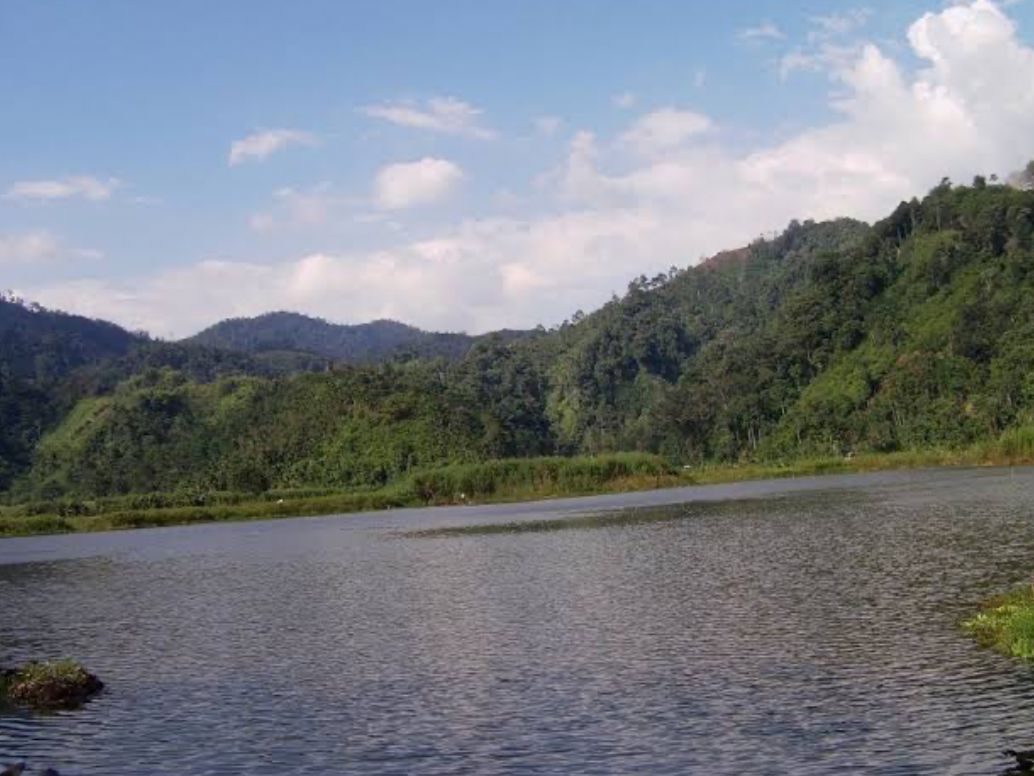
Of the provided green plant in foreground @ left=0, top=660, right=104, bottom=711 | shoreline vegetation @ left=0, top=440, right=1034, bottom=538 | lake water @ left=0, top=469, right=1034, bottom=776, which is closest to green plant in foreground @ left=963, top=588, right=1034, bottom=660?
lake water @ left=0, top=469, right=1034, bottom=776

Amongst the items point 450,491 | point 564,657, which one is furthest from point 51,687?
point 450,491

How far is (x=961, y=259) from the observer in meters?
177

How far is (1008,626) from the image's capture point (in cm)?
2673

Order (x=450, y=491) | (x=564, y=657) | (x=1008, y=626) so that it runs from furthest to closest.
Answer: (x=450, y=491) < (x=564, y=657) < (x=1008, y=626)

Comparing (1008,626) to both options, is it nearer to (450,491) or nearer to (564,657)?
(564,657)

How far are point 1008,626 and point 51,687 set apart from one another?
2427 cm

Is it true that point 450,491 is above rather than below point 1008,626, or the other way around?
above

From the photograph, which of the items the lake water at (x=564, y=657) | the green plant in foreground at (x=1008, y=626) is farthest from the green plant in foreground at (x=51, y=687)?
the green plant in foreground at (x=1008, y=626)

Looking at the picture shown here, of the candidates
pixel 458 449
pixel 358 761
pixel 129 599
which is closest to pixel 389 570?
pixel 129 599

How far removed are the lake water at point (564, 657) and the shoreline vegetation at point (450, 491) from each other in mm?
73804

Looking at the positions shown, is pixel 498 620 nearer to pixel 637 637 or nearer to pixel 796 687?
pixel 637 637

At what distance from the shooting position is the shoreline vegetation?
449 feet

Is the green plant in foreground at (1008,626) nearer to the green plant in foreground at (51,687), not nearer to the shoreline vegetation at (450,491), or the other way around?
the green plant in foreground at (51,687)

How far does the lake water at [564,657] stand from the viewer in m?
20.9
